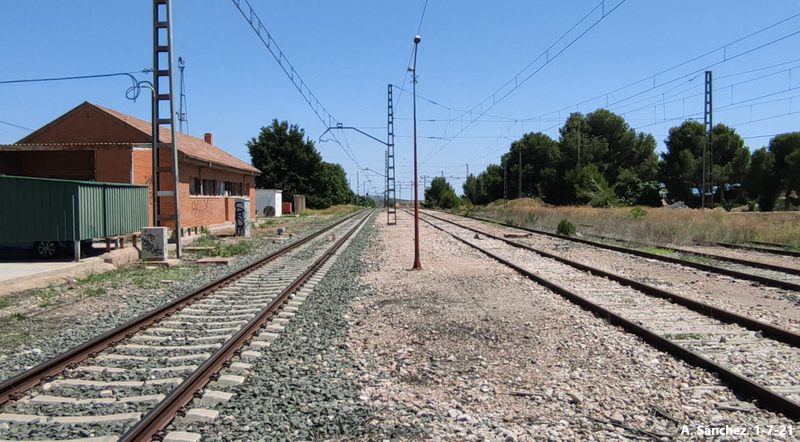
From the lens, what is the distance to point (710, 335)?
7137 millimetres

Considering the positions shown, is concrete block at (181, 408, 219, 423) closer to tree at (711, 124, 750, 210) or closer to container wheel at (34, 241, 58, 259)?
container wheel at (34, 241, 58, 259)

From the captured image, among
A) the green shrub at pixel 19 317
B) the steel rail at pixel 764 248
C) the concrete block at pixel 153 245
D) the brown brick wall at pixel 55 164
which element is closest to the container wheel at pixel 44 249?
the concrete block at pixel 153 245

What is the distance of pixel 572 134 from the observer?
73.9 metres

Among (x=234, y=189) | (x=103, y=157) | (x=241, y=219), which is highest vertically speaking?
(x=103, y=157)

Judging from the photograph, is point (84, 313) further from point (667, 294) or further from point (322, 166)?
point (322, 166)

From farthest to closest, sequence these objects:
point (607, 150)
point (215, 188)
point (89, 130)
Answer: point (607, 150), point (215, 188), point (89, 130)

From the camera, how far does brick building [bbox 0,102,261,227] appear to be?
22375 millimetres

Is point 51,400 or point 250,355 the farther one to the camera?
point 250,355

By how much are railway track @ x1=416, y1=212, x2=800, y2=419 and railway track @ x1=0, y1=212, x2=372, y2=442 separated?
4.77 metres

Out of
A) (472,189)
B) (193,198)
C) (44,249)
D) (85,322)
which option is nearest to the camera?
(85,322)

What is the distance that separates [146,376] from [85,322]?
3316 millimetres

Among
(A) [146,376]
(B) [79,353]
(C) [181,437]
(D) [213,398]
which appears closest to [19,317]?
(B) [79,353]

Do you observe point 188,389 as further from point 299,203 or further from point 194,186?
point 299,203

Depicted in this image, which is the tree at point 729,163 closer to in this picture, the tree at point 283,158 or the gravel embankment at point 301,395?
the tree at point 283,158
